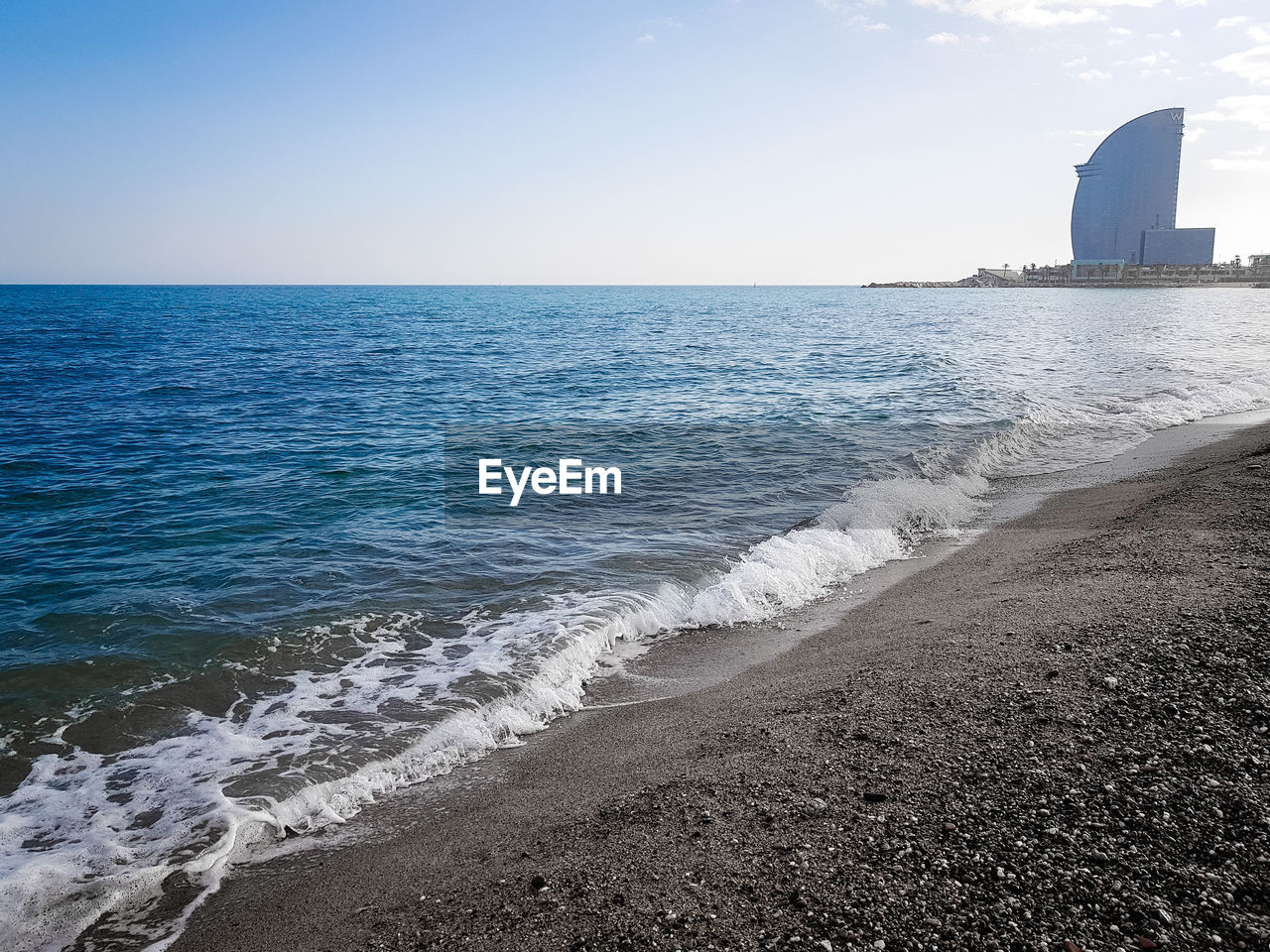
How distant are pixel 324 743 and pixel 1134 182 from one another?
244 m

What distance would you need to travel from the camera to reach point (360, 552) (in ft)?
35.3

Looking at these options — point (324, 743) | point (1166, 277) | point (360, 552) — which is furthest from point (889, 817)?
point (1166, 277)

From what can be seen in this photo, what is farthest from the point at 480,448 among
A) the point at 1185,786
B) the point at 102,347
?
the point at 102,347

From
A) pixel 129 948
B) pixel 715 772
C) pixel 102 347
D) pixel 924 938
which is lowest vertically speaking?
pixel 129 948

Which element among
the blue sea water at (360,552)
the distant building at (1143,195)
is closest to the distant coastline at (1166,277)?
the distant building at (1143,195)

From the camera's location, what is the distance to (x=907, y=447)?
1742 centimetres

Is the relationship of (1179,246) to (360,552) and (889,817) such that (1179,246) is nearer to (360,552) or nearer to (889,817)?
(360,552)

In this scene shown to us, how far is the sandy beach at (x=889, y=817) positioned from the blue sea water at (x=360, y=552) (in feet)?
3.71

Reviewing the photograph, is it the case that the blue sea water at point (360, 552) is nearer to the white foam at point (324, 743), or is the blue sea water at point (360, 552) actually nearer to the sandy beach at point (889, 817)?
the white foam at point (324, 743)

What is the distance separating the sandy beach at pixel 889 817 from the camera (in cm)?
329

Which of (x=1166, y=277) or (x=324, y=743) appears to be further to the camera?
(x=1166, y=277)

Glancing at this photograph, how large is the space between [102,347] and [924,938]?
47607 millimetres

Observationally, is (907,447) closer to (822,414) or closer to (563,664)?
(822,414)

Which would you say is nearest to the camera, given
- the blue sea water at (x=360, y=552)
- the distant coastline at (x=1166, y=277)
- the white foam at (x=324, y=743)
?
the white foam at (x=324, y=743)
